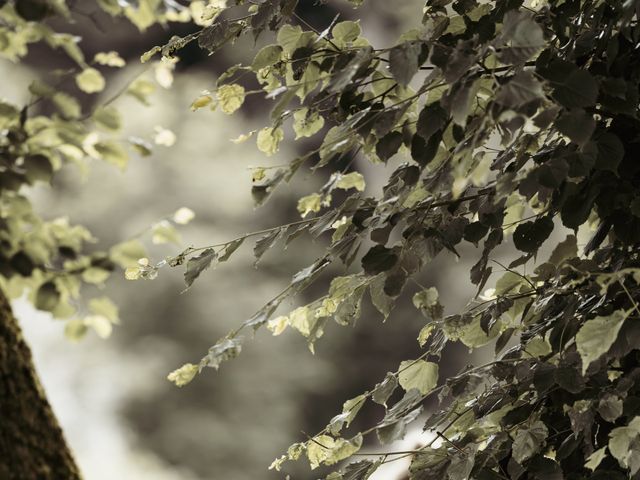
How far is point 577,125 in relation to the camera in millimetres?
1028

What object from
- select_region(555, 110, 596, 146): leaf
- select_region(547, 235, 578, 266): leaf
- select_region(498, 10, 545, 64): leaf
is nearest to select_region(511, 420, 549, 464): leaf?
select_region(547, 235, 578, 266): leaf

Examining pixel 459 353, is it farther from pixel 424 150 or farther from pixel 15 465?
pixel 15 465

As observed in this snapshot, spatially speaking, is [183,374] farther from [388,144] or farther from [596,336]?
[596,336]

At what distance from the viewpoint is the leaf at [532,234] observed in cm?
131

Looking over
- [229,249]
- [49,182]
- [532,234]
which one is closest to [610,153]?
[532,234]

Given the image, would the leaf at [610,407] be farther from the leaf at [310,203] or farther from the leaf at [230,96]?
the leaf at [230,96]

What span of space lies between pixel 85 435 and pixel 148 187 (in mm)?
1146

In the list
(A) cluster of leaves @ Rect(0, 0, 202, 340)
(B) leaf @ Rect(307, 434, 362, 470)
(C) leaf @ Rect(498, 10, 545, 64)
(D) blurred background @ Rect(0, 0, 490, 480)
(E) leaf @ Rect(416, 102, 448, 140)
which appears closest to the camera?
(A) cluster of leaves @ Rect(0, 0, 202, 340)

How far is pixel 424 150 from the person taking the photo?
3.95ft

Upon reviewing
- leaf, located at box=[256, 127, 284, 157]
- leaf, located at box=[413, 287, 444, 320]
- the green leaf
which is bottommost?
leaf, located at box=[413, 287, 444, 320]

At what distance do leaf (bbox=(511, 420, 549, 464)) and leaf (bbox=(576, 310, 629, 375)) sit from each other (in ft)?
0.87

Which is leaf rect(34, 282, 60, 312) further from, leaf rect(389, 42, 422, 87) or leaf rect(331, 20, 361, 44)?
leaf rect(331, 20, 361, 44)

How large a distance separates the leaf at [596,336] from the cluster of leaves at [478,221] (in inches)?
4.5

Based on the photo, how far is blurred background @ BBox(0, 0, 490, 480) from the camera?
11.5 ft
